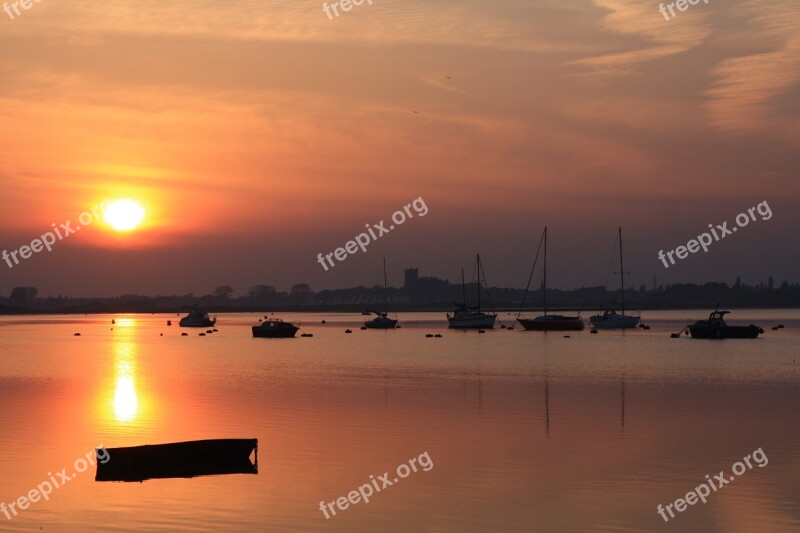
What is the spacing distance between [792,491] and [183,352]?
308ft

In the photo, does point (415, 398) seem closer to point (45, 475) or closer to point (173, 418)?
point (173, 418)

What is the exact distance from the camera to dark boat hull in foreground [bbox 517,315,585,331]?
169 meters

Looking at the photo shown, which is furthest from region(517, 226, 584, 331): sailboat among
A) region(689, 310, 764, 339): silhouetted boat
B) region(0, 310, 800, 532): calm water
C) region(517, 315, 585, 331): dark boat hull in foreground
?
region(0, 310, 800, 532): calm water

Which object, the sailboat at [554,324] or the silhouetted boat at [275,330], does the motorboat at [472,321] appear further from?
the silhouetted boat at [275,330]

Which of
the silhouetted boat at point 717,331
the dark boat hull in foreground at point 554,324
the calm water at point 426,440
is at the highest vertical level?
the dark boat hull in foreground at point 554,324

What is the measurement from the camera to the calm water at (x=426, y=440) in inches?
1059

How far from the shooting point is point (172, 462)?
31.3m

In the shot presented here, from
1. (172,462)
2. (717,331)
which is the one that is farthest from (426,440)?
(717,331)

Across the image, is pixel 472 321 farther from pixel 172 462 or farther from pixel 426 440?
pixel 172 462

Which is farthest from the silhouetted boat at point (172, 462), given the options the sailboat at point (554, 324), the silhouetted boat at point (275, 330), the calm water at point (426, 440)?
the sailboat at point (554, 324)

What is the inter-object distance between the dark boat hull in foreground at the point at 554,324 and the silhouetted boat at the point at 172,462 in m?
139

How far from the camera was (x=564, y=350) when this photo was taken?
11444 cm

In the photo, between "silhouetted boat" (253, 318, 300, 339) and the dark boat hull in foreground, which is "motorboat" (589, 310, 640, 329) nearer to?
the dark boat hull in foreground

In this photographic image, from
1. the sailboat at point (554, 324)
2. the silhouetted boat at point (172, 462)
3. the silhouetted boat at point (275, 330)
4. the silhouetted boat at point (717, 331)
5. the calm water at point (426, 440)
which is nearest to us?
the calm water at point (426, 440)
